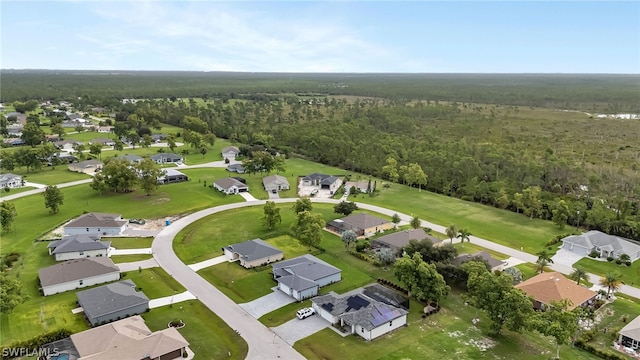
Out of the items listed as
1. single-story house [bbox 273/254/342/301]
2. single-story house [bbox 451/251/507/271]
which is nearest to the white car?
single-story house [bbox 273/254/342/301]

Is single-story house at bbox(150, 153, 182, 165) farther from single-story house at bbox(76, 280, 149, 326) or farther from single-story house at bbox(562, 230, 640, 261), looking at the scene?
single-story house at bbox(562, 230, 640, 261)

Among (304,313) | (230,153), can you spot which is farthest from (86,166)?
(304,313)

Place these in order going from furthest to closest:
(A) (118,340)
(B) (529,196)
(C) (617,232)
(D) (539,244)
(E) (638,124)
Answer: (E) (638,124), (B) (529,196), (C) (617,232), (D) (539,244), (A) (118,340)

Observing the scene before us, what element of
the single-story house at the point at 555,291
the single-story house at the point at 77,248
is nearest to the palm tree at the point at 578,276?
the single-story house at the point at 555,291

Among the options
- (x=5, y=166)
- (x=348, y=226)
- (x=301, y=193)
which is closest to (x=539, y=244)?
(x=348, y=226)

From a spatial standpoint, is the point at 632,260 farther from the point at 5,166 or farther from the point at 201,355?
the point at 5,166

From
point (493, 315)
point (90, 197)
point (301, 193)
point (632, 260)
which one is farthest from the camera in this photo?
point (301, 193)

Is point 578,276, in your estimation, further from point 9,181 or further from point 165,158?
point 9,181
